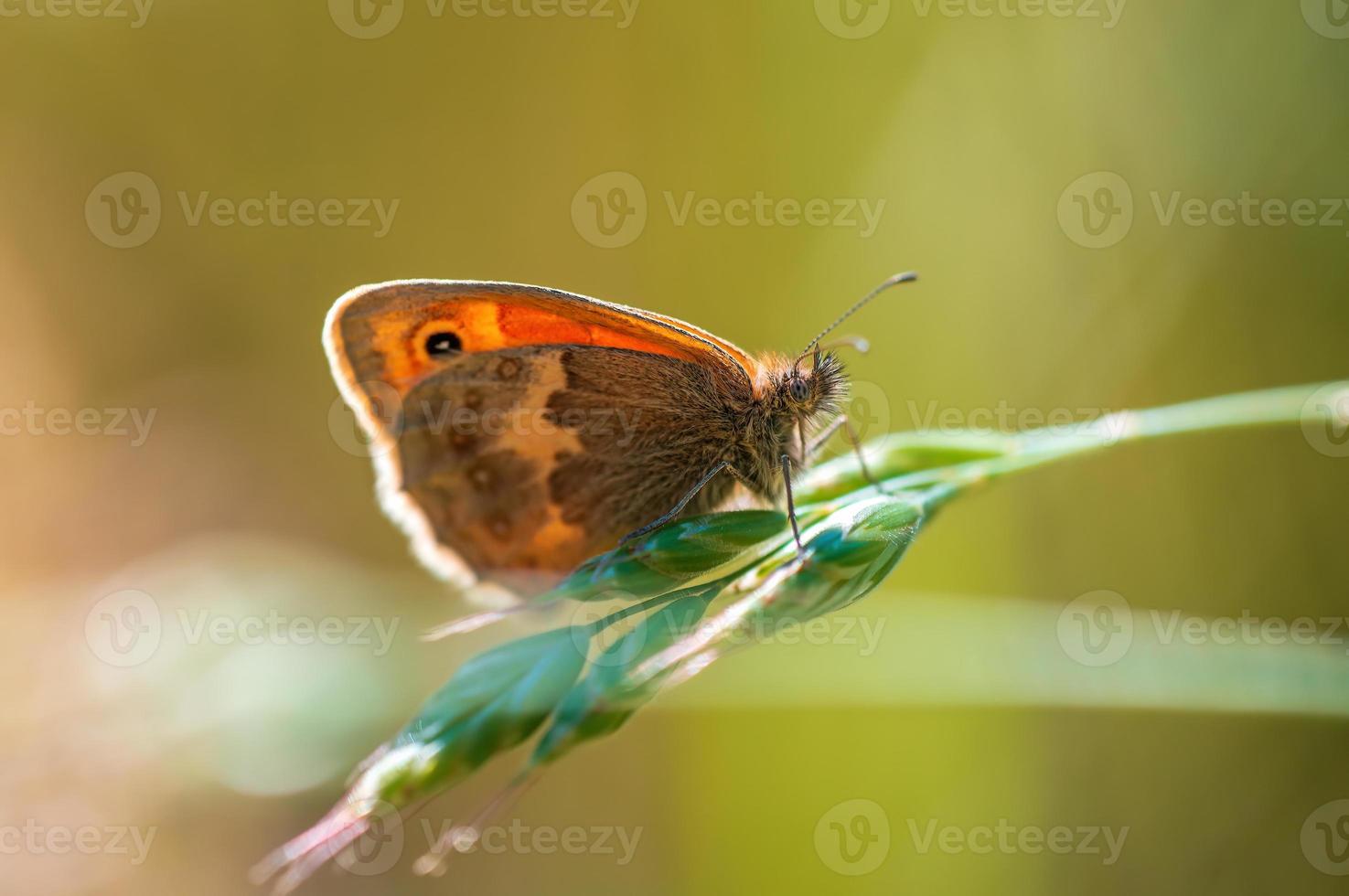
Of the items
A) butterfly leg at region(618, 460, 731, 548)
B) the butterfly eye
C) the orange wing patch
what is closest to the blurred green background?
butterfly leg at region(618, 460, 731, 548)

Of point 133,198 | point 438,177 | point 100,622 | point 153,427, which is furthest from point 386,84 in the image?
point 100,622

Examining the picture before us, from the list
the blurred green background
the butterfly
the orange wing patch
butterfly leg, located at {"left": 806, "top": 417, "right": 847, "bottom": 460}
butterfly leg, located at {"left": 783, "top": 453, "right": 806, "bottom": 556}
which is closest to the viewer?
butterfly leg, located at {"left": 783, "top": 453, "right": 806, "bottom": 556}

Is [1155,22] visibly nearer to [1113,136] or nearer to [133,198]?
[1113,136]

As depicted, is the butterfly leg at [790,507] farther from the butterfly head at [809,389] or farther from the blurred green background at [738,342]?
the blurred green background at [738,342]

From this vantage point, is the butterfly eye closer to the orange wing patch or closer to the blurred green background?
the orange wing patch

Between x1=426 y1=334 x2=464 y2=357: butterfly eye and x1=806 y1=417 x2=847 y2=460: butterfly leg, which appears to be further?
x1=806 y1=417 x2=847 y2=460: butterfly leg

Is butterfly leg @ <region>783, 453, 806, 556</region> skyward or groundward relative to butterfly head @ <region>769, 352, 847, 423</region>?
groundward

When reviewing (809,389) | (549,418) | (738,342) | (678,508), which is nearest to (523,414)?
(549,418)

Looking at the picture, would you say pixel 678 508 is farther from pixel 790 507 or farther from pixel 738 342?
pixel 738 342
